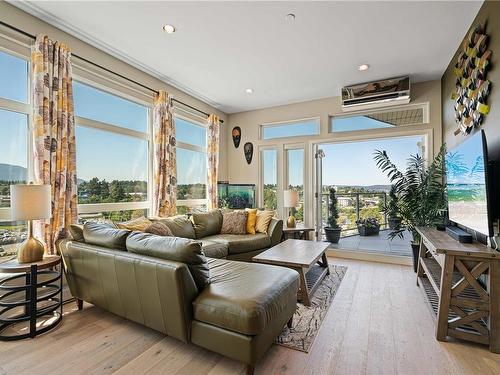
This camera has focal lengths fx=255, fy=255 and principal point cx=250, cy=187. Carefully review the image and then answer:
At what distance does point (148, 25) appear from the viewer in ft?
8.55

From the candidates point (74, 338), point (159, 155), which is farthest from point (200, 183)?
point (74, 338)

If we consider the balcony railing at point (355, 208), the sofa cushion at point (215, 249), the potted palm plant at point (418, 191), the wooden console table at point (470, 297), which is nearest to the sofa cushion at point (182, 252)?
the sofa cushion at point (215, 249)

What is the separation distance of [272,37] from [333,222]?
328 cm

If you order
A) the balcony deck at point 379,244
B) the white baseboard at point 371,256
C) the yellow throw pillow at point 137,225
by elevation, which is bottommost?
the white baseboard at point 371,256

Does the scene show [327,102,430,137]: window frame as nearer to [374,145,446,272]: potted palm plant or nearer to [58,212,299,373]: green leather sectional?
[374,145,446,272]: potted palm plant

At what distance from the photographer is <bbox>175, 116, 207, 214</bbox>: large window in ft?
14.5

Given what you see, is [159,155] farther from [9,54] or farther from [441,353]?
[441,353]

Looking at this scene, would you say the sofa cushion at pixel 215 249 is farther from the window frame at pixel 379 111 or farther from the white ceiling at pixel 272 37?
the window frame at pixel 379 111

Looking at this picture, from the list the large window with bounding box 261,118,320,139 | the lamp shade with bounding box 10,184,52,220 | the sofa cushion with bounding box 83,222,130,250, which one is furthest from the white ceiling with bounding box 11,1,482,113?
the sofa cushion with bounding box 83,222,130,250

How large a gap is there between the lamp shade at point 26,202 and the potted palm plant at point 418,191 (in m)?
4.12

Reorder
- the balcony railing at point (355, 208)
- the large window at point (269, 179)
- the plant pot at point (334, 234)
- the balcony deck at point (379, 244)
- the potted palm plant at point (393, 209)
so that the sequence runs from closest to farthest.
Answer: the potted palm plant at point (393, 209) → the balcony deck at point (379, 244) → the balcony railing at point (355, 208) → the plant pot at point (334, 234) → the large window at point (269, 179)

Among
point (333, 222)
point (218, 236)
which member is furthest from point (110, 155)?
point (333, 222)

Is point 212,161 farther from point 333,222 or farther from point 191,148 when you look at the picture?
point 333,222

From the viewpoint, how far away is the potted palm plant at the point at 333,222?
4.68 m
